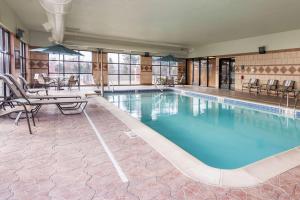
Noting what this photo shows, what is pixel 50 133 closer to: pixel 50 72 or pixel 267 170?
pixel 267 170

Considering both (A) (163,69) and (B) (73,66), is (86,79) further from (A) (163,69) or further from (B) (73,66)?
(A) (163,69)

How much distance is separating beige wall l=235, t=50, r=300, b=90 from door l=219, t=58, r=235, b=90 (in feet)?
2.43

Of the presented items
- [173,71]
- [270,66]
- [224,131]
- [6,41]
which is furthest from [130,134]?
[173,71]

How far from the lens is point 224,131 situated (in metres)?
4.90

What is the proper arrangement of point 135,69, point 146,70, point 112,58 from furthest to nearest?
point 146,70 < point 135,69 < point 112,58

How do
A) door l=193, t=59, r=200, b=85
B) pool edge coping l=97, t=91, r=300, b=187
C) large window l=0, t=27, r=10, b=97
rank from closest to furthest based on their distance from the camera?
pool edge coping l=97, t=91, r=300, b=187, large window l=0, t=27, r=10, b=97, door l=193, t=59, r=200, b=85

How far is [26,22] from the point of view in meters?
9.13

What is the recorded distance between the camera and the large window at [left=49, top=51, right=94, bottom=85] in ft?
42.3

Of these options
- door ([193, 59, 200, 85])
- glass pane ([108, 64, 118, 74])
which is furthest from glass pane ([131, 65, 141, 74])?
door ([193, 59, 200, 85])

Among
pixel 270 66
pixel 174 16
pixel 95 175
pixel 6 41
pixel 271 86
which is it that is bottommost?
pixel 95 175

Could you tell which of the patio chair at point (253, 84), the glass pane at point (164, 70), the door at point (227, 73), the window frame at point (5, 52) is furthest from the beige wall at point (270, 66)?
the window frame at point (5, 52)

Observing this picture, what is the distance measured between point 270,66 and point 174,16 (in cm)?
599

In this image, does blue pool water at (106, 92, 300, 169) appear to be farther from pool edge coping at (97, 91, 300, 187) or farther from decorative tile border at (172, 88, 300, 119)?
pool edge coping at (97, 91, 300, 187)

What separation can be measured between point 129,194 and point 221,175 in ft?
3.04
